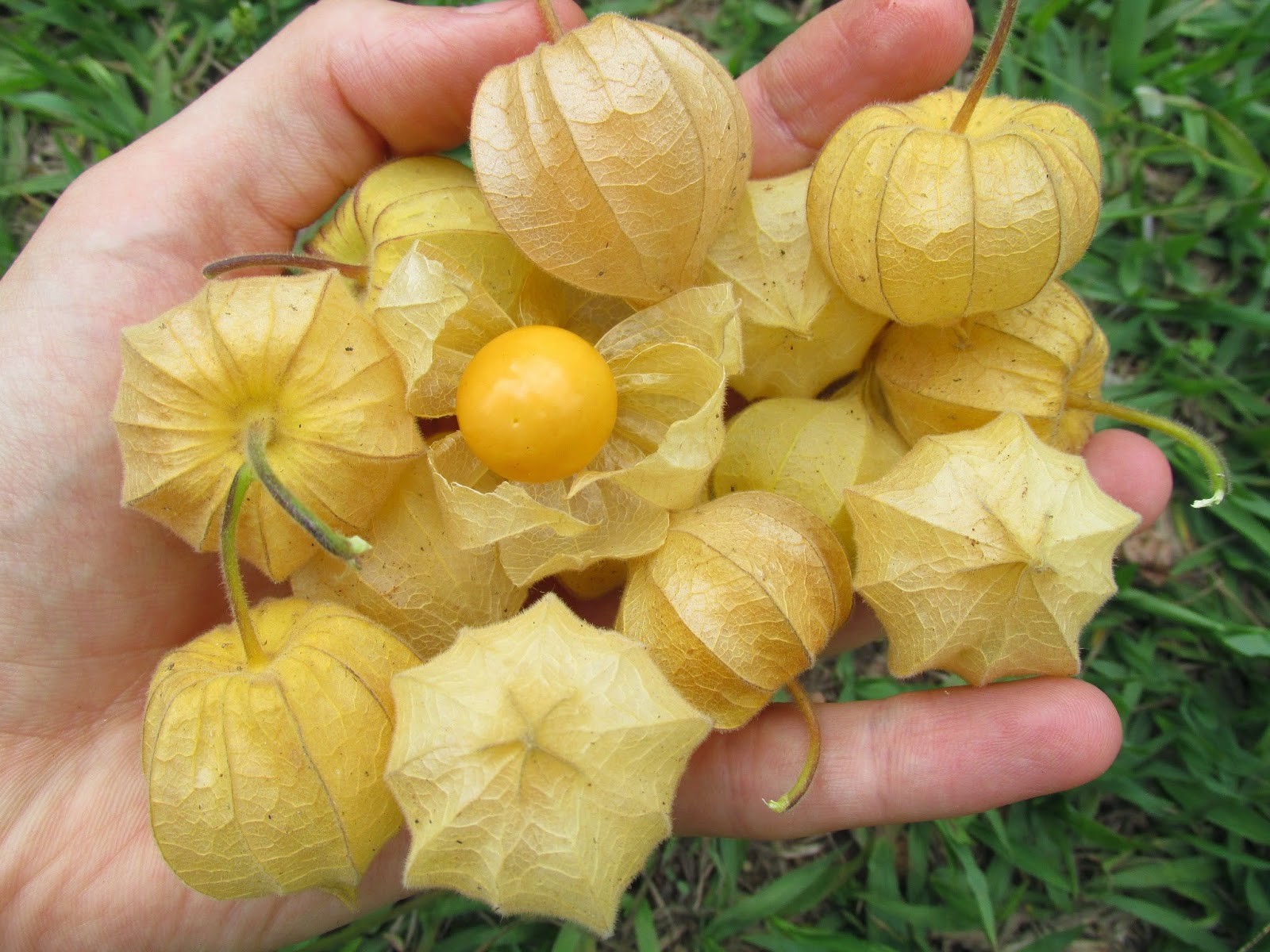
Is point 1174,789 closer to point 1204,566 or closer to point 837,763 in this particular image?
point 1204,566

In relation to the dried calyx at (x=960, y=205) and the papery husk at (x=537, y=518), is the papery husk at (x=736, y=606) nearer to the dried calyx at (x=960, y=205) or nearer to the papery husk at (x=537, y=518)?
the papery husk at (x=537, y=518)

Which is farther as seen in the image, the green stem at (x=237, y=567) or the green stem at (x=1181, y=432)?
the green stem at (x=1181, y=432)

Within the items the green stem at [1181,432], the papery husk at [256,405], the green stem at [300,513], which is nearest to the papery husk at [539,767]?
the green stem at [300,513]

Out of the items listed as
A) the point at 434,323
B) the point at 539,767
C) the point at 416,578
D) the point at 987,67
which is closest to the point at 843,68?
the point at 987,67

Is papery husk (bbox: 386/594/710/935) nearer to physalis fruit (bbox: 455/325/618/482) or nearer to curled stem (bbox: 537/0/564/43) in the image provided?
physalis fruit (bbox: 455/325/618/482)

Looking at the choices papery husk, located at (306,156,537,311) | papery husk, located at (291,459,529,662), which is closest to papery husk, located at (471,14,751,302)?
papery husk, located at (306,156,537,311)

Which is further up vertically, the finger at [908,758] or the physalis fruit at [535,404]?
the physalis fruit at [535,404]
